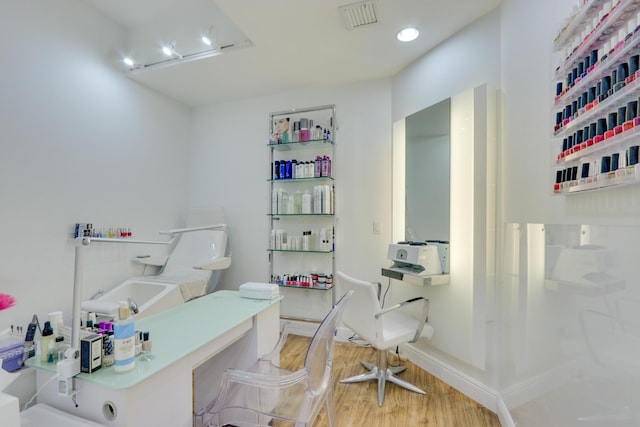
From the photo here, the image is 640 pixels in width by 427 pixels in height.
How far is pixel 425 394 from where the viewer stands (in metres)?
2.11

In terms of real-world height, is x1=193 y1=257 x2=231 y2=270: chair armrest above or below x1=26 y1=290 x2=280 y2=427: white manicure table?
above

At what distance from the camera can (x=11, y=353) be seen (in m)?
1.07

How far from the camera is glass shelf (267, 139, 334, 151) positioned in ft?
9.78

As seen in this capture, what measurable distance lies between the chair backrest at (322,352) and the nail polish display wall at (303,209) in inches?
55.7

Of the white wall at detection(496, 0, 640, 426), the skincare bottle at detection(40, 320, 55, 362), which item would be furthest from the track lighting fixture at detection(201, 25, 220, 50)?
the skincare bottle at detection(40, 320, 55, 362)

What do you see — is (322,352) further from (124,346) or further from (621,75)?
(621,75)

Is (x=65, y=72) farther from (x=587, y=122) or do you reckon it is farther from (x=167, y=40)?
Answer: (x=587, y=122)

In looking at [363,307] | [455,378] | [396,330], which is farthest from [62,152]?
Answer: [455,378]

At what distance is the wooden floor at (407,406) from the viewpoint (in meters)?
1.83

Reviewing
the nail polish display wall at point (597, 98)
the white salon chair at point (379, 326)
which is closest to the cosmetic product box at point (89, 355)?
the white salon chair at point (379, 326)

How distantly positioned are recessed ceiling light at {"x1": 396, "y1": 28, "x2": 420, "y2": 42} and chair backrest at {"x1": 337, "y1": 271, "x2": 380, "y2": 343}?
1.93m

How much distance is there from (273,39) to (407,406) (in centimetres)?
294

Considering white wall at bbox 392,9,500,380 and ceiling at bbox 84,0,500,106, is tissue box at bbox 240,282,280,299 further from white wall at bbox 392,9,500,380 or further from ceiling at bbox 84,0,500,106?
ceiling at bbox 84,0,500,106

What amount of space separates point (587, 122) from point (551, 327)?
2.88 ft
